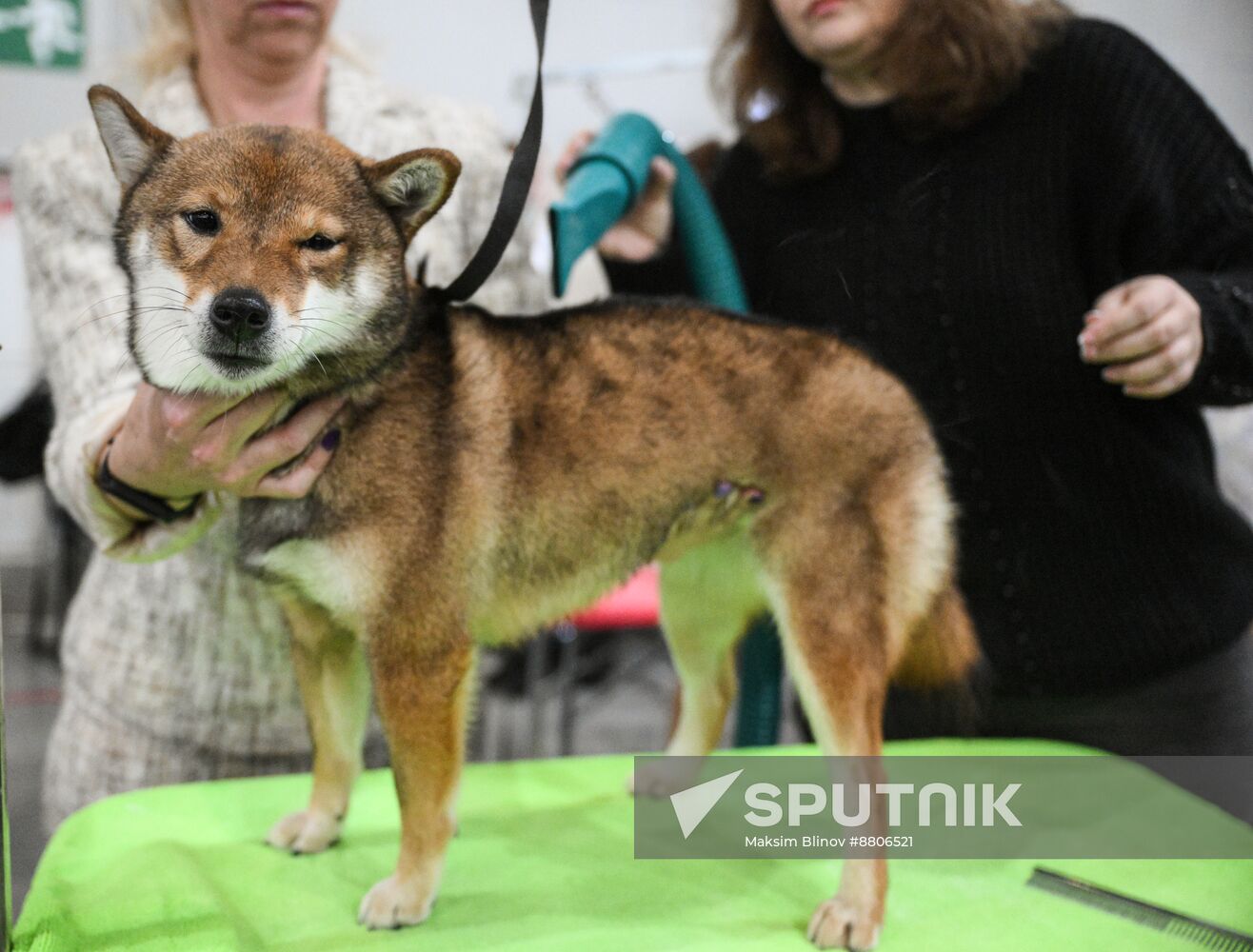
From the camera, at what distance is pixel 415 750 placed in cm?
82

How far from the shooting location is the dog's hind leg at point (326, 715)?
0.92 meters

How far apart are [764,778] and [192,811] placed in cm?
61

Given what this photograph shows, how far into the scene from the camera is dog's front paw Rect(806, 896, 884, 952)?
2.67ft

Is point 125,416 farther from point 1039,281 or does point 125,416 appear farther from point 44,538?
point 1039,281

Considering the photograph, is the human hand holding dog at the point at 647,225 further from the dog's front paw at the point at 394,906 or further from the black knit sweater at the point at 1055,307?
the dog's front paw at the point at 394,906

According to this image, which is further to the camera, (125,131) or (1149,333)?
(1149,333)

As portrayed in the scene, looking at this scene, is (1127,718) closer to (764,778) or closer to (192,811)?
(764,778)

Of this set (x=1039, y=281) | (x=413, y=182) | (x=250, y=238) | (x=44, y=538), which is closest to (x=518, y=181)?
(x=413, y=182)

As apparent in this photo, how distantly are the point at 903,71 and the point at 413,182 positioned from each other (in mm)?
519

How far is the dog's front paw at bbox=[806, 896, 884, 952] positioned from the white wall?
29.2 inches

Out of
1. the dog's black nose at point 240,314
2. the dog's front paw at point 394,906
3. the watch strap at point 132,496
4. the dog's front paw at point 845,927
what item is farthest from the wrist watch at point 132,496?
the dog's front paw at point 845,927

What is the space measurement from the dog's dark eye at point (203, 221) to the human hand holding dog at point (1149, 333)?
29.1 inches

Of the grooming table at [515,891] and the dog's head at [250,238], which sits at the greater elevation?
the dog's head at [250,238]

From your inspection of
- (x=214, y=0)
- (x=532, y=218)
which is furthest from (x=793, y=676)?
(x=214, y=0)
